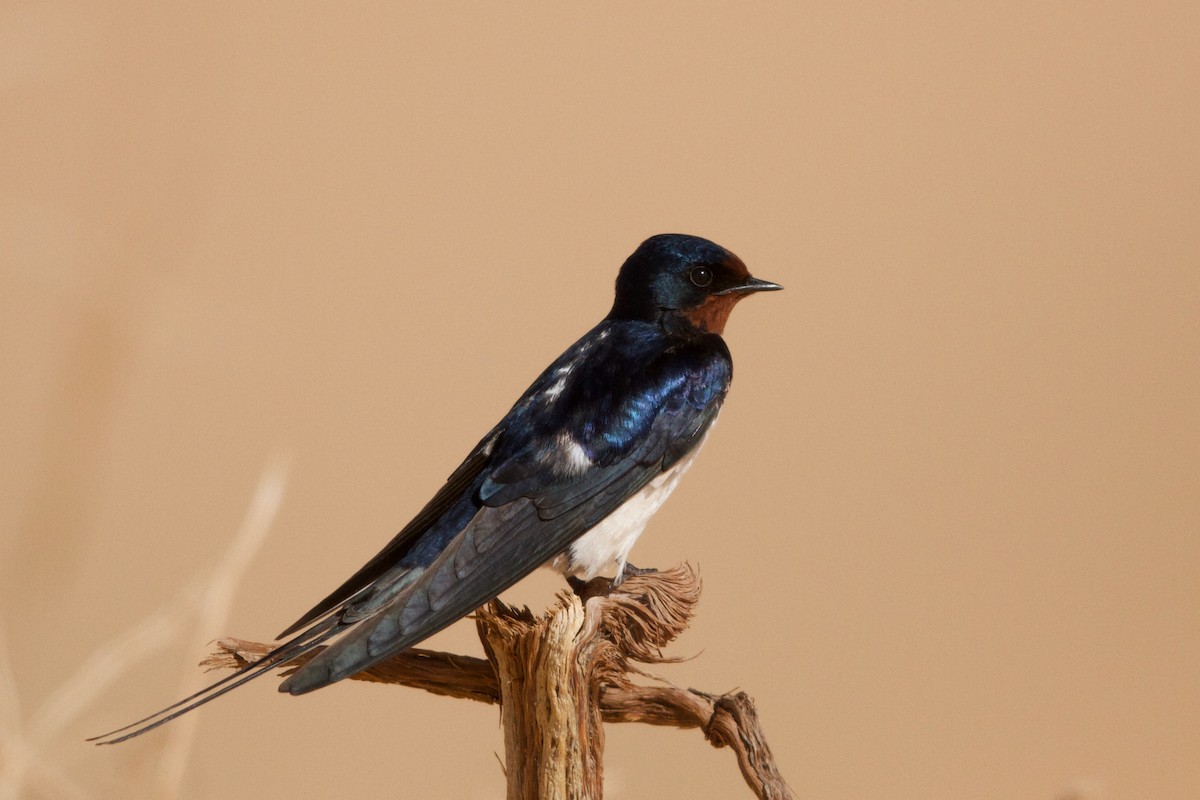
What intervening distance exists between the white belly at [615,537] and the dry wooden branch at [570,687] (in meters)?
0.18

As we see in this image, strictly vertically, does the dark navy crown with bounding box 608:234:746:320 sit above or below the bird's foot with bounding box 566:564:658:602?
above

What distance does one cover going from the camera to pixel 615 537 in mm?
1959

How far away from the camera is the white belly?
192cm

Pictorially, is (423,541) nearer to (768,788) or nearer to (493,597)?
(493,597)

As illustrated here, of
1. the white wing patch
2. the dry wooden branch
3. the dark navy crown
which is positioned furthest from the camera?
the dark navy crown

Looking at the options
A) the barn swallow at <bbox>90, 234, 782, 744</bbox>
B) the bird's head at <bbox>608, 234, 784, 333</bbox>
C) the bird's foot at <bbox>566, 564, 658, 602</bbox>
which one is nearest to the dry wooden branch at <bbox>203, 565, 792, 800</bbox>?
the barn swallow at <bbox>90, 234, 782, 744</bbox>

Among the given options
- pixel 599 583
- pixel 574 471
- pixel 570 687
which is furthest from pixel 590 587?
pixel 570 687

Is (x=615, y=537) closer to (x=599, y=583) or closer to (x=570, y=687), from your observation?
(x=599, y=583)

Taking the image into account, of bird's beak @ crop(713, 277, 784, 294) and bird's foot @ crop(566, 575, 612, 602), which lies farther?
bird's beak @ crop(713, 277, 784, 294)

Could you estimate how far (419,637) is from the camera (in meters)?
1.54

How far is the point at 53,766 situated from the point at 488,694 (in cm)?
68

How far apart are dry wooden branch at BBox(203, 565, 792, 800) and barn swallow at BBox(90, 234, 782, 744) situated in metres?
0.08

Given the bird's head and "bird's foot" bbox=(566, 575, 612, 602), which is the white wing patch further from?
the bird's head

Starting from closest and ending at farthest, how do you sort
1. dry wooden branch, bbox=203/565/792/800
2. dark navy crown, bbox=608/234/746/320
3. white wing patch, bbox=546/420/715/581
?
1. dry wooden branch, bbox=203/565/792/800
2. white wing patch, bbox=546/420/715/581
3. dark navy crown, bbox=608/234/746/320
